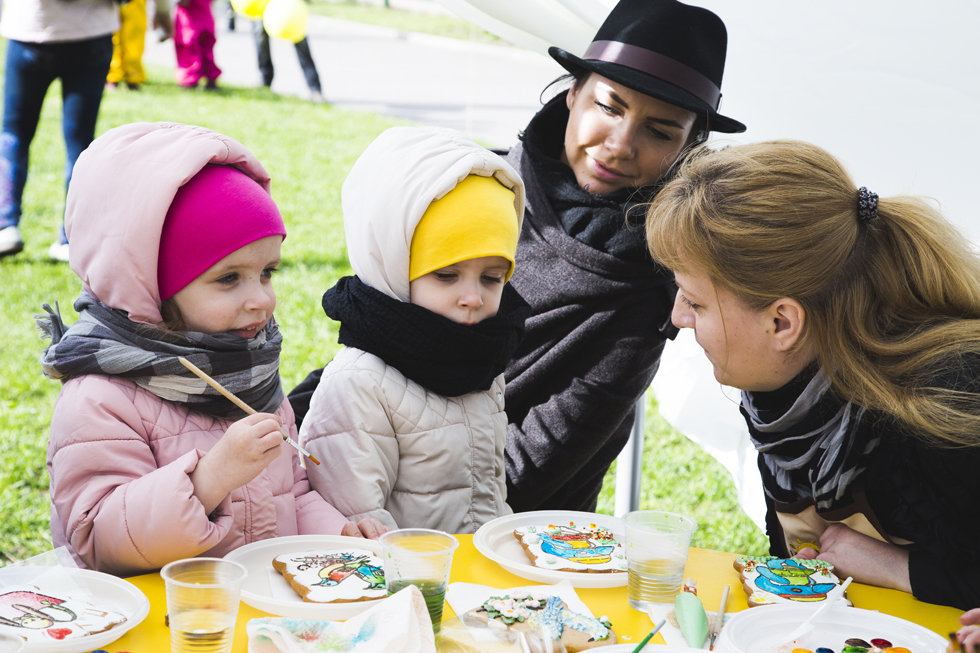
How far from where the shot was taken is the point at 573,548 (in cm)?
166

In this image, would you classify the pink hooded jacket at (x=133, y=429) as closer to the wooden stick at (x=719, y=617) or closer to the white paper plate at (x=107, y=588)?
the white paper plate at (x=107, y=588)

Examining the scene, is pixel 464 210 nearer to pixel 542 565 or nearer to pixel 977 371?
pixel 542 565

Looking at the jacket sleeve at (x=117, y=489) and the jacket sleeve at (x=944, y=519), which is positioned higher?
the jacket sleeve at (x=944, y=519)

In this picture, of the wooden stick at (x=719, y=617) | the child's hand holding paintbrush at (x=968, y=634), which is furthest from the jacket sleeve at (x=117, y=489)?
the child's hand holding paintbrush at (x=968, y=634)

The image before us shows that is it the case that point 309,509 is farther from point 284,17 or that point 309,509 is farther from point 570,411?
point 284,17

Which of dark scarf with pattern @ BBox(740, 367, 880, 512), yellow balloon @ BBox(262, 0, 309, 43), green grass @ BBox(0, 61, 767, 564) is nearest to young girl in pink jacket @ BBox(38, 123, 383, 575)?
dark scarf with pattern @ BBox(740, 367, 880, 512)

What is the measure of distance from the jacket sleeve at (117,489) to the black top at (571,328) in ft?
4.19

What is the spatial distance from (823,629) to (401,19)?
23353 mm

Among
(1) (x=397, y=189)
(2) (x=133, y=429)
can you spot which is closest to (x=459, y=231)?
(1) (x=397, y=189)

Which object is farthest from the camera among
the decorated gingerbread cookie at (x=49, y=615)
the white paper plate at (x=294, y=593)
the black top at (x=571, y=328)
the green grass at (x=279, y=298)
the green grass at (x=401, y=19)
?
the green grass at (x=401, y=19)

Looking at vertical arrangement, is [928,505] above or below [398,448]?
above

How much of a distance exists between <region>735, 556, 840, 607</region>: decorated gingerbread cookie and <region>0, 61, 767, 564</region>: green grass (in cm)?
202

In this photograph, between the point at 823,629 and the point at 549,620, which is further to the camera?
the point at 823,629

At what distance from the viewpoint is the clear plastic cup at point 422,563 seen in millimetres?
1284
